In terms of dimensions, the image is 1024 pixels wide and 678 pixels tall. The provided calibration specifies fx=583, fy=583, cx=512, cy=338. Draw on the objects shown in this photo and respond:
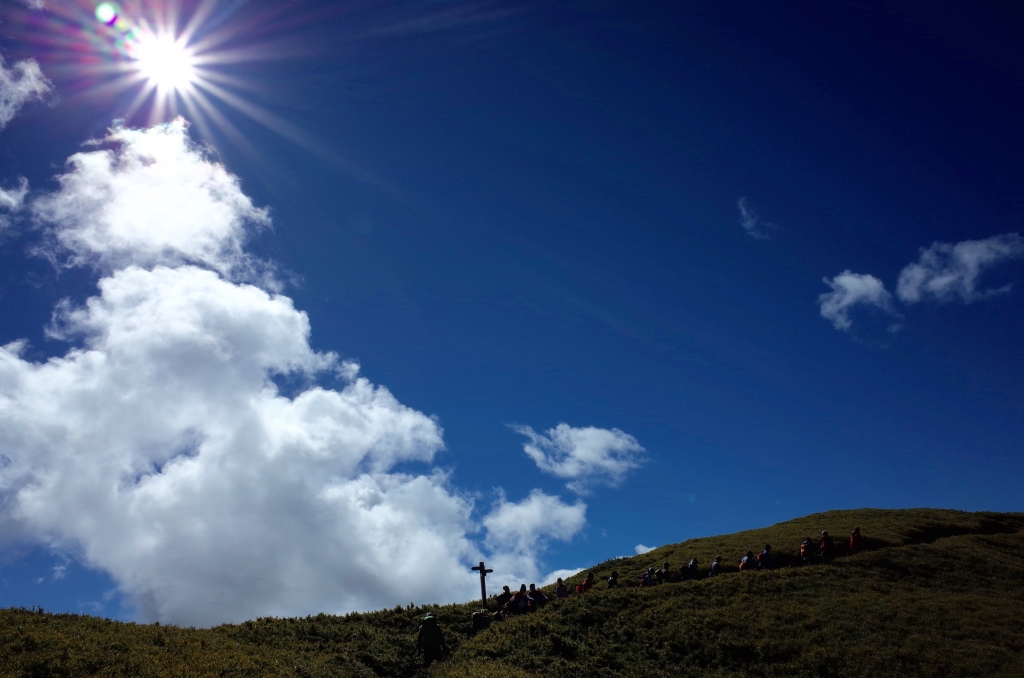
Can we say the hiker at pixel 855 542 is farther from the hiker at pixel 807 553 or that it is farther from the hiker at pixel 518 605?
the hiker at pixel 518 605

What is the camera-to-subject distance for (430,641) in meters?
26.2

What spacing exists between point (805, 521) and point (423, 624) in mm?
36322

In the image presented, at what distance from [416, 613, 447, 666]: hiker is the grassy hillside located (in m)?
0.79

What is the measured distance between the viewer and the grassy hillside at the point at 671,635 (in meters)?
20.1

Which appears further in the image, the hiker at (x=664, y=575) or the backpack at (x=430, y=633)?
the hiker at (x=664, y=575)

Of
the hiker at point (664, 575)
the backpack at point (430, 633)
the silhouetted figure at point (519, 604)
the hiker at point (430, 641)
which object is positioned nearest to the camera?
the hiker at point (430, 641)

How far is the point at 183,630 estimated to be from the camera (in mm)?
25172

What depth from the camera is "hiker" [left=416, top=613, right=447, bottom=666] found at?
25.9 m

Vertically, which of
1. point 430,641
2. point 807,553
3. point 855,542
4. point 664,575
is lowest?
point 430,641

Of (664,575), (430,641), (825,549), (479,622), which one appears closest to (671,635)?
(479,622)

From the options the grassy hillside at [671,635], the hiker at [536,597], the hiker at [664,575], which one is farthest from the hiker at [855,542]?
the hiker at [536,597]

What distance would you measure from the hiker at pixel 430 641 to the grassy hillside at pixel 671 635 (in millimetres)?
785

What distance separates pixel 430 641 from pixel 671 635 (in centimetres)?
1080

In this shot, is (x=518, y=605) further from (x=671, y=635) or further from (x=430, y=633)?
(x=671, y=635)
